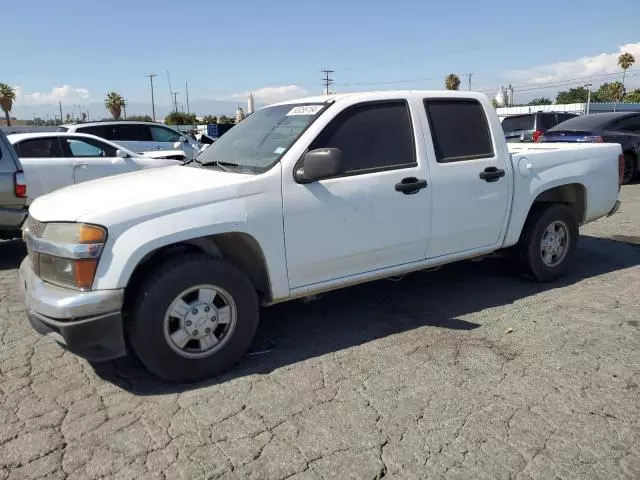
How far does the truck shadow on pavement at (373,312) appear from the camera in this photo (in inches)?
150

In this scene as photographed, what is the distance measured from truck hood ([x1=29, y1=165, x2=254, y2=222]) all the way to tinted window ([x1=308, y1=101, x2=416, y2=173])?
745 millimetres

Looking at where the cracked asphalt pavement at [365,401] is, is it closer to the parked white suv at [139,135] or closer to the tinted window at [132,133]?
the parked white suv at [139,135]

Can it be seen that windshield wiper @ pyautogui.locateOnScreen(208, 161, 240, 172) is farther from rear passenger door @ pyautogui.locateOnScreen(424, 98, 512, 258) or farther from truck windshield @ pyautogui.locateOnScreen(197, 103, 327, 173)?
rear passenger door @ pyautogui.locateOnScreen(424, 98, 512, 258)

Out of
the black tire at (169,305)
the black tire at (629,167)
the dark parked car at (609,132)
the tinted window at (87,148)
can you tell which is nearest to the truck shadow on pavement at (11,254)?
the tinted window at (87,148)

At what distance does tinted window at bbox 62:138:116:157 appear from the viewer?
881cm

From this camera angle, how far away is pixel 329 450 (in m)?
2.82

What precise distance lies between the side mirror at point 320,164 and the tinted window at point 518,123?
1328 centimetres

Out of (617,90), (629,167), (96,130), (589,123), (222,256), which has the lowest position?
(629,167)

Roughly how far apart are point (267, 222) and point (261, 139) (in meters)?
0.91

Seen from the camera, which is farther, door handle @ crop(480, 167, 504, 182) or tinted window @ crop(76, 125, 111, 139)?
tinted window @ crop(76, 125, 111, 139)

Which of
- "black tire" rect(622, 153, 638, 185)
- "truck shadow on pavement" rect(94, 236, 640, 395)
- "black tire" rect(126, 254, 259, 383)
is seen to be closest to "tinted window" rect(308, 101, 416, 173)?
"black tire" rect(126, 254, 259, 383)

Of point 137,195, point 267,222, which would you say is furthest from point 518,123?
point 137,195

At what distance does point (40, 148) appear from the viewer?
335 inches

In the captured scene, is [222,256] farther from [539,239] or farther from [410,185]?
[539,239]
